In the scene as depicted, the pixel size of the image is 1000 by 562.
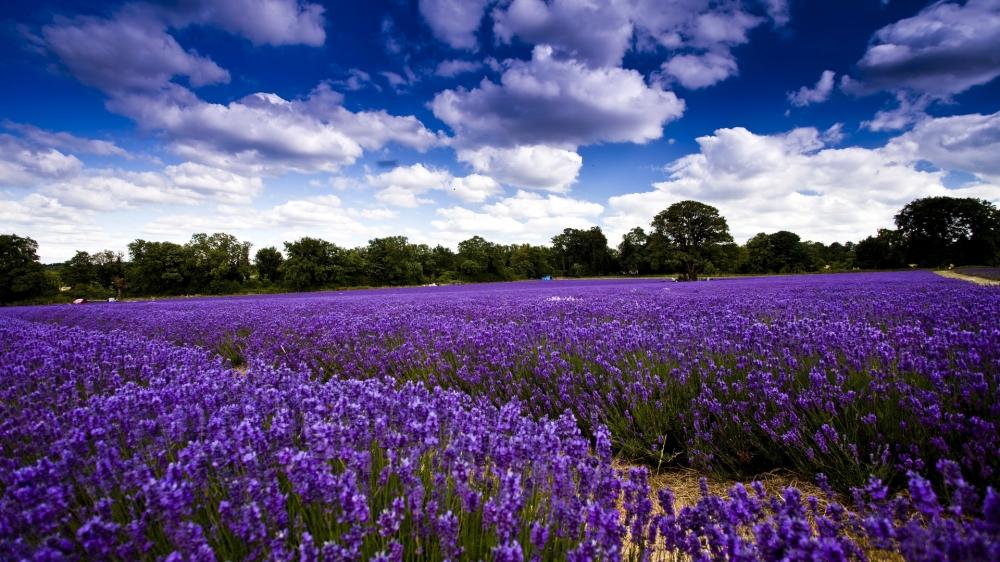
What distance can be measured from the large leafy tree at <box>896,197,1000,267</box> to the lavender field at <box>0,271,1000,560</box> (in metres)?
56.5

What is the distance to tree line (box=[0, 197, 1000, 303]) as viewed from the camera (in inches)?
1409

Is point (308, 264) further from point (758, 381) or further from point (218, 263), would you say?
point (758, 381)

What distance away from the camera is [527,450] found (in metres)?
1.63

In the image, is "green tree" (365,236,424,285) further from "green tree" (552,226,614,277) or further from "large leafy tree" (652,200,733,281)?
"green tree" (552,226,614,277)

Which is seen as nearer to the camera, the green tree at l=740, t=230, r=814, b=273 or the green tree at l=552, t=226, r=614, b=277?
the green tree at l=740, t=230, r=814, b=273

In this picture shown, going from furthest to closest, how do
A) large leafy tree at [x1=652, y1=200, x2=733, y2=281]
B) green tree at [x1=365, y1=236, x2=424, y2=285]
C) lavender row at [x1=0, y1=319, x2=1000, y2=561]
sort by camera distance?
1. green tree at [x1=365, y1=236, x2=424, y2=285]
2. large leafy tree at [x1=652, y1=200, x2=733, y2=281]
3. lavender row at [x1=0, y1=319, x2=1000, y2=561]

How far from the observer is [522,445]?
Result: 62.7 inches

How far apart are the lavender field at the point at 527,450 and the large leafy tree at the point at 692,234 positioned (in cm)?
3168

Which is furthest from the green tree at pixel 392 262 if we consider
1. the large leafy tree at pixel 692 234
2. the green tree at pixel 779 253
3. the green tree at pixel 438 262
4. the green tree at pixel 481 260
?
the green tree at pixel 779 253

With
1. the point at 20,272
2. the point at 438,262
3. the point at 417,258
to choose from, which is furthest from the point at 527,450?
the point at 438,262

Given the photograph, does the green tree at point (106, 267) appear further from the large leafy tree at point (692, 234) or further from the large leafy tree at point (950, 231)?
the large leafy tree at point (950, 231)

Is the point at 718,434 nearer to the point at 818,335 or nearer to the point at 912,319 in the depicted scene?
the point at 818,335

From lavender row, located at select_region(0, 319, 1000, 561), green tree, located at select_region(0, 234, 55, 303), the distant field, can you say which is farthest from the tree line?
lavender row, located at select_region(0, 319, 1000, 561)

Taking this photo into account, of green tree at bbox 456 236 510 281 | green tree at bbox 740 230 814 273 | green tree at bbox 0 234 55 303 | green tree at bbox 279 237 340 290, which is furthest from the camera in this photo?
green tree at bbox 740 230 814 273
